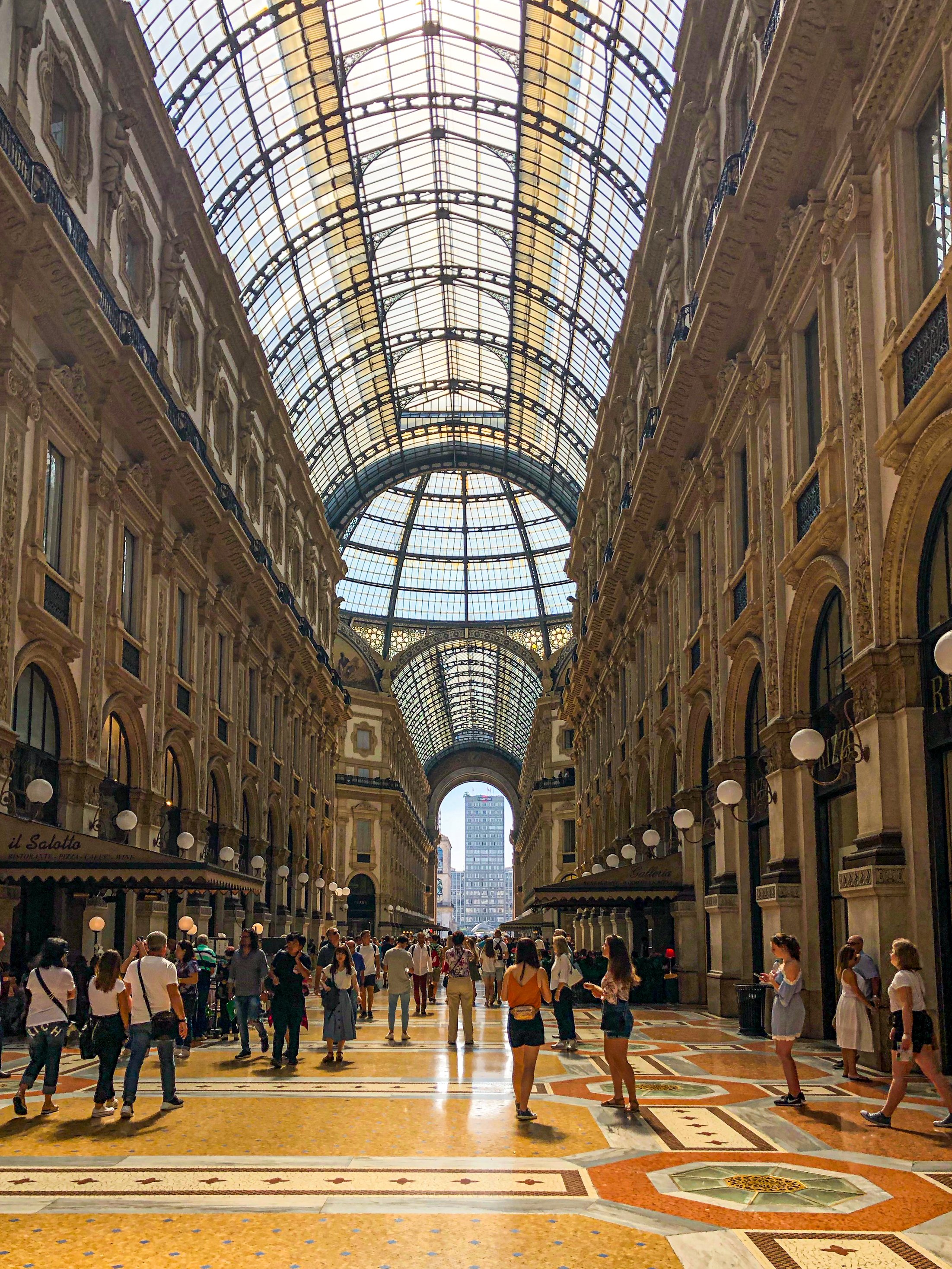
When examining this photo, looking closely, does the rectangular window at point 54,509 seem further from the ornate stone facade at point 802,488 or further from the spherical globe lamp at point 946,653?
the spherical globe lamp at point 946,653

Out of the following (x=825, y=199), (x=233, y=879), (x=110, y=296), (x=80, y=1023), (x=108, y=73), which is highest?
(x=108, y=73)

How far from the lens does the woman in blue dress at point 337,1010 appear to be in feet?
50.1

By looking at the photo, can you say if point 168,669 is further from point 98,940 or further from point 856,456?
point 856,456

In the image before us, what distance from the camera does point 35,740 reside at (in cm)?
2003

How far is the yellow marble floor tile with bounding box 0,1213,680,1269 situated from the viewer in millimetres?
5977

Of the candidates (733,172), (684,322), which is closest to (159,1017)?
(733,172)

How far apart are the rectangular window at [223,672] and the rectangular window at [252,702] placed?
314 centimetres

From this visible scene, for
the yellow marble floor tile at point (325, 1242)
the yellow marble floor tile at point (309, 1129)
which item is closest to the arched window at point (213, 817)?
the yellow marble floor tile at point (309, 1129)

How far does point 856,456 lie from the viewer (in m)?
14.7

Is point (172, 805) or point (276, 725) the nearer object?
point (172, 805)

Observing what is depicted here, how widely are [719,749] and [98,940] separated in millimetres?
11668

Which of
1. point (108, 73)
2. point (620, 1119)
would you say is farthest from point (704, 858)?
point (108, 73)

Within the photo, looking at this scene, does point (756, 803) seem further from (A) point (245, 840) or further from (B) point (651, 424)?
(A) point (245, 840)

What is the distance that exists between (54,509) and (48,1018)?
12.4 metres
